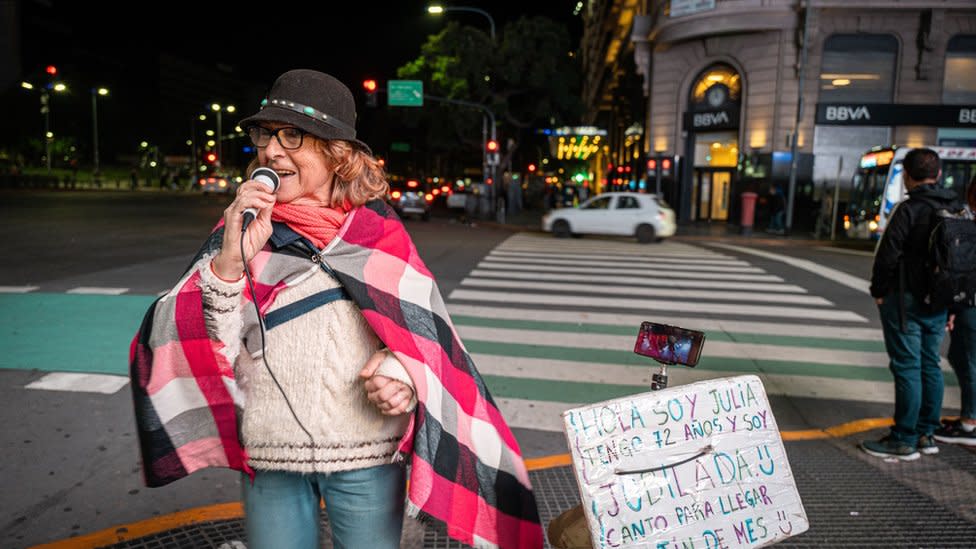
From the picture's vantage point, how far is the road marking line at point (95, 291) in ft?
28.5

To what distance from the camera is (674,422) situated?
1982mm

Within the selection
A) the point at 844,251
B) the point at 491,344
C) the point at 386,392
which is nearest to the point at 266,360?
the point at 386,392

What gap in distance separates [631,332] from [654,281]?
3.72 meters

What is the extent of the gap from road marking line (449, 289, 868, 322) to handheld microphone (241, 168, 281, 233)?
732cm

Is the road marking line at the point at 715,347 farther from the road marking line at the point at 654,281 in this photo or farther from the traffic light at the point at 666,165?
the traffic light at the point at 666,165

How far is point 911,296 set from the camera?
4.02 metres

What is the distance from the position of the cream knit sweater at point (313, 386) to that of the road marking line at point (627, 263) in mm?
11287

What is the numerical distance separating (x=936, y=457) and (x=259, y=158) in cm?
443

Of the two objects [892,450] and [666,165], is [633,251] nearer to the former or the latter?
[892,450]

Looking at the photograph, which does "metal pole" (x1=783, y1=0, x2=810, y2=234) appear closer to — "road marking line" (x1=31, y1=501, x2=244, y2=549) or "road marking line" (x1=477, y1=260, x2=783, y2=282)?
"road marking line" (x1=477, y1=260, x2=783, y2=282)

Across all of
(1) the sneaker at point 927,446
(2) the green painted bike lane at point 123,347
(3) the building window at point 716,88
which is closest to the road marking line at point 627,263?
(2) the green painted bike lane at point 123,347

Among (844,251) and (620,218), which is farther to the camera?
(620,218)

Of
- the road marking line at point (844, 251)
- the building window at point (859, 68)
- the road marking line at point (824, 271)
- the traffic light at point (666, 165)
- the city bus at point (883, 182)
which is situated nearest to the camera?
the road marking line at point (824, 271)

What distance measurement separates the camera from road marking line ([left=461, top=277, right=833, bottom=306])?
9.55m
